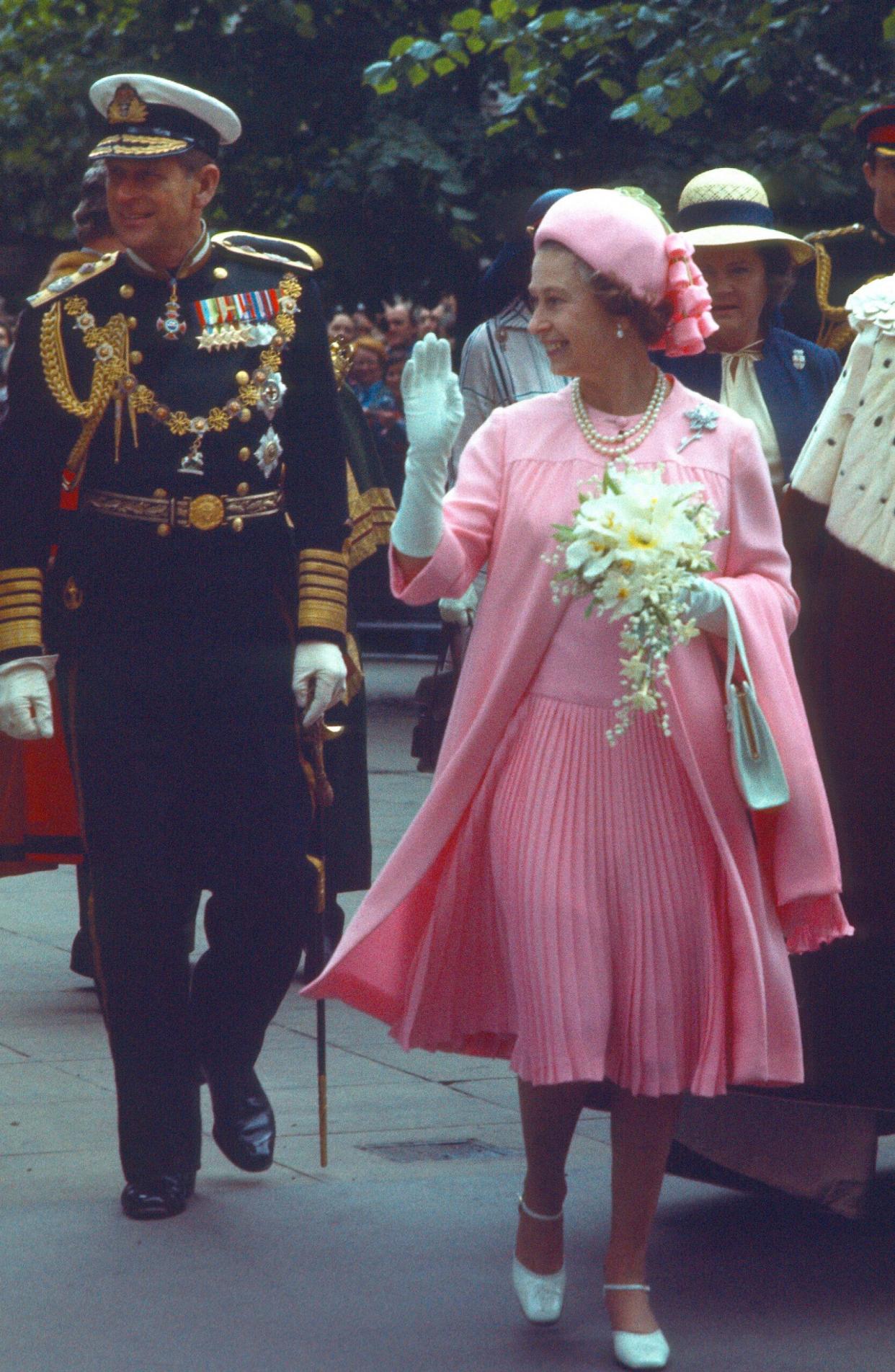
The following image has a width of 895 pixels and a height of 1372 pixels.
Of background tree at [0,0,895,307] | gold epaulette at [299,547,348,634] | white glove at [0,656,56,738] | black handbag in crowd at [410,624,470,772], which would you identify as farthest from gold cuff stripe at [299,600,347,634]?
background tree at [0,0,895,307]

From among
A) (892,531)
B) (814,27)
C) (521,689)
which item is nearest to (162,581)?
(521,689)

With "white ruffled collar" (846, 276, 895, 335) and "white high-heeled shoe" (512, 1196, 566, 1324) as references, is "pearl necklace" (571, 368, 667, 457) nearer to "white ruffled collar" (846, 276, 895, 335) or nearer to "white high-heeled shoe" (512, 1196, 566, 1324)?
"white ruffled collar" (846, 276, 895, 335)

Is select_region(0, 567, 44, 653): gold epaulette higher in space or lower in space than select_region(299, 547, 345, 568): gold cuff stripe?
lower

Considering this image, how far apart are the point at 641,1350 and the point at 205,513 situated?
1656 mm

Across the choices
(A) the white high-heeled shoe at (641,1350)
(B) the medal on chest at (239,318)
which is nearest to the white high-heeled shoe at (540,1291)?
(A) the white high-heeled shoe at (641,1350)

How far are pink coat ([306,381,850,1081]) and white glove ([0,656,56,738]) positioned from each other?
82 centimetres

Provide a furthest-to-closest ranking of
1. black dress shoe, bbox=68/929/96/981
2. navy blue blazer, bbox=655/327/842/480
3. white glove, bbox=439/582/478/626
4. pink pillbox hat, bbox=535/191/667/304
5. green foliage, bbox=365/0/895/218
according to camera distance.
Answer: green foliage, bbox=365/0/895/218 < black dress shoe, bbox=68/929/96/981 < white glove, bbox=439/582/478/626 < navy blue blazer, bbox=655/327/842/480 < pink pillbox hat, bbox=535/191/667/304

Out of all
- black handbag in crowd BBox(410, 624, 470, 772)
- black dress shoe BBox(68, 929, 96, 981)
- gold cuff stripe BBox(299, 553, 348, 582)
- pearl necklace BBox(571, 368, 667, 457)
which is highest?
pearl necklace BBox(571, 368, 667, 457)

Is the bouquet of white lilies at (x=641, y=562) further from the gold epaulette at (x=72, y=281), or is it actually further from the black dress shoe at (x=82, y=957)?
the black dress shoe at (x=82, y=957)

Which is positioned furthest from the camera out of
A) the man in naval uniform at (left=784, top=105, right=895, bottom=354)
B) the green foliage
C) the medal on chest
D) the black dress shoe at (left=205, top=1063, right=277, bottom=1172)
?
the green foliage

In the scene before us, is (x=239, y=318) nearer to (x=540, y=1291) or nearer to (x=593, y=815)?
(x=593, y=815)

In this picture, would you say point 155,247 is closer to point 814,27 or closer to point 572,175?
point 814,27

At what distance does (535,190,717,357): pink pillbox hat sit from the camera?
3820 mm

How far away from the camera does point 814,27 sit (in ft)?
36.5
